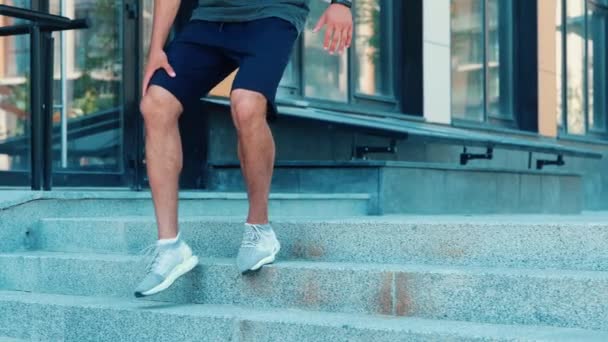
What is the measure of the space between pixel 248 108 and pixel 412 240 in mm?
876

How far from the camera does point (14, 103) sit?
6.73 m

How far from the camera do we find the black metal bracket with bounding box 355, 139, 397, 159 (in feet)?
25.3

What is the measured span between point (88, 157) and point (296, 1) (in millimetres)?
3142

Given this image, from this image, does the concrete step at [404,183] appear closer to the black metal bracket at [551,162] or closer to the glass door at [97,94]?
the glass door at [97,94]

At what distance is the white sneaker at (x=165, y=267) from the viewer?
13.4 feet

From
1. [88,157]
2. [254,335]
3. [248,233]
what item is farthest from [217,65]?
[88,157]

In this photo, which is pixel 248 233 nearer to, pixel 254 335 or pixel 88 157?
pixel 254 335

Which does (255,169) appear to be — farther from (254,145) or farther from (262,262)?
(262,262)

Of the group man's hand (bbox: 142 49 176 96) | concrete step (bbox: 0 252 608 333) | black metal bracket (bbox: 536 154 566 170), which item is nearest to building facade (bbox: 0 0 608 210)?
black metal bracket (bbox: 536 154 566 170)

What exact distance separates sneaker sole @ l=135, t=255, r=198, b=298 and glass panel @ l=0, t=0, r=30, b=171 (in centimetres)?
279

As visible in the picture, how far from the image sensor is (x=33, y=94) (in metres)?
5.43

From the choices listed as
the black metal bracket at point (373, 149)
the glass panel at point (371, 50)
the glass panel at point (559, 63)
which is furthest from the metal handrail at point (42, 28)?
the glass panel at point (559, 63)

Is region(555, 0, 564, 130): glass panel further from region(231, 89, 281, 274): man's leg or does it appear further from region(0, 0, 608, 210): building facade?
region(231, 89, 281, 274): man's leg

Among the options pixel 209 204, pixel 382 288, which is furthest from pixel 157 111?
pixel 209 204
